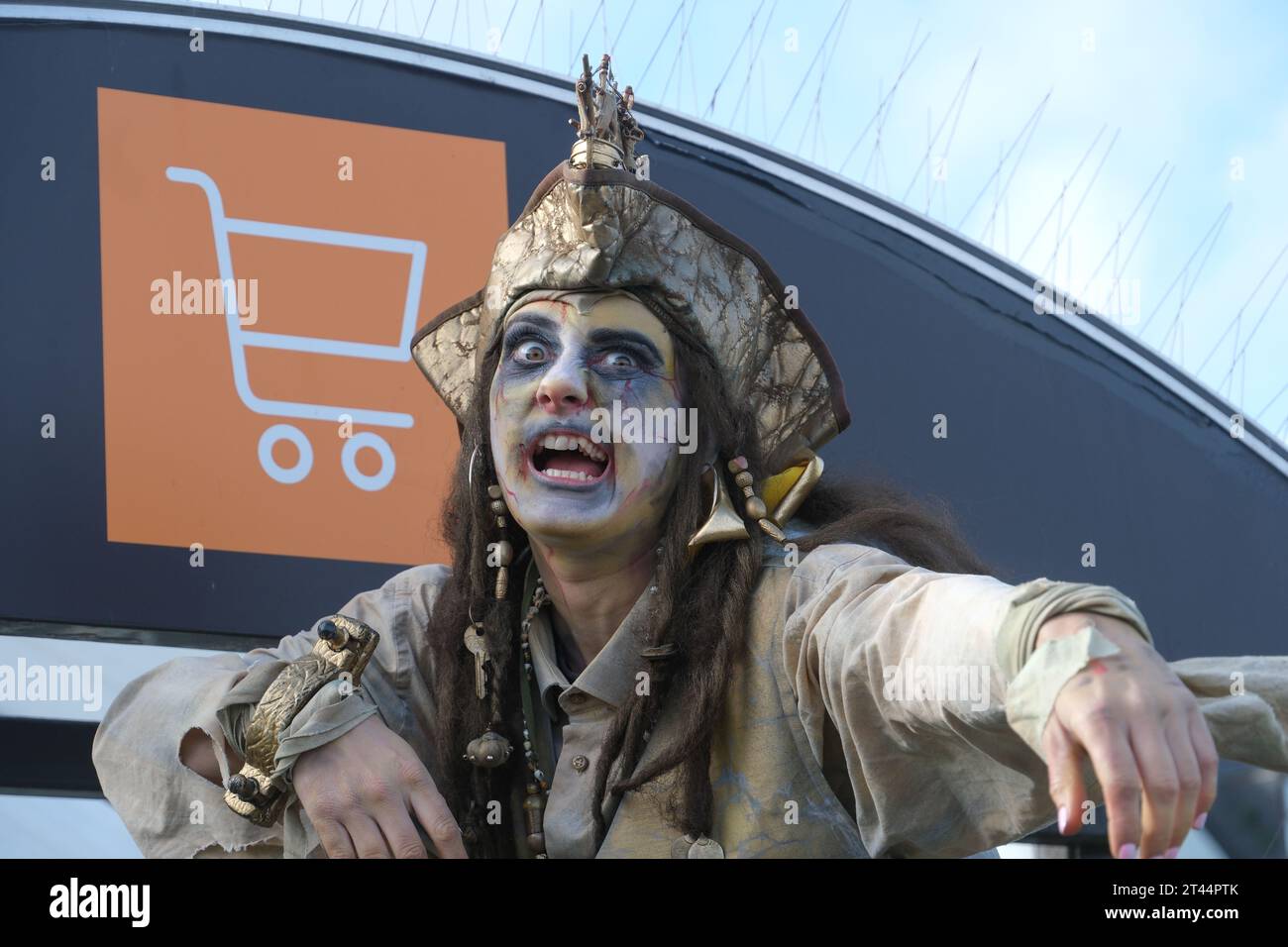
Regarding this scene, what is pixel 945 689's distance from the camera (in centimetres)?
331

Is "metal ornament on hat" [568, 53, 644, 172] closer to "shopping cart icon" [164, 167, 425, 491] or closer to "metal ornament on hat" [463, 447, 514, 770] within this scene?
"metal ornament on hat" [463, 447, 514, 770]

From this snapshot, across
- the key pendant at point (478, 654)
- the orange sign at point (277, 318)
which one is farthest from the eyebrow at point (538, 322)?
the orange sign at point (277, 318)

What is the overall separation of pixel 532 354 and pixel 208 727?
3.67ft

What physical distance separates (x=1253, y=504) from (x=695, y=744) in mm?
3733

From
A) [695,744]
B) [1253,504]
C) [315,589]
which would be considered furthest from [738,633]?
[1253,504]

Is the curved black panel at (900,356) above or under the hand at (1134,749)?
above

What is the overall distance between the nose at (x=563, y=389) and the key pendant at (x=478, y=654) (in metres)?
0.58

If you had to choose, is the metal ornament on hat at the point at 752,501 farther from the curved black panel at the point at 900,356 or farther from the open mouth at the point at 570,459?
the curved black panel at the point at 900,356

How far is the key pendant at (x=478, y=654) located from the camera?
4.45 meters

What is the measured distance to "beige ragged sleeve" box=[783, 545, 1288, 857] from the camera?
10.1ft

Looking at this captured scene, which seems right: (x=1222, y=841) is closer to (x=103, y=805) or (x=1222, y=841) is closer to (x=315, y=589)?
(x=315, y=589)

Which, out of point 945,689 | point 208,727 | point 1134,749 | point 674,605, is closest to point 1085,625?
point 1134,749

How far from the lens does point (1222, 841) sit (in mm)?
6605

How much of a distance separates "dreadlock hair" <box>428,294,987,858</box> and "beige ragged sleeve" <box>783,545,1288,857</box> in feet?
0.70
